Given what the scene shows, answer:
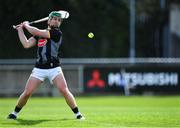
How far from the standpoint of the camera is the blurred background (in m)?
34.1

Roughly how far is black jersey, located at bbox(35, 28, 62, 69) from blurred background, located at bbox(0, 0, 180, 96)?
58.8 feet

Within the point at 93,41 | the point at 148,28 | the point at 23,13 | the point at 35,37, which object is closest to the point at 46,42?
the point at 35,37

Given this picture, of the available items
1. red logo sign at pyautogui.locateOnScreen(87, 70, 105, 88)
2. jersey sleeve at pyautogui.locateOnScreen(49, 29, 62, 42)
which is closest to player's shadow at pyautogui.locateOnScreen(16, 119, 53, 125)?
jersey sleeve at pyautogui.locateOnScreen(49, 29, 62, 42)

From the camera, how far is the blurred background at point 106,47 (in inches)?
1341

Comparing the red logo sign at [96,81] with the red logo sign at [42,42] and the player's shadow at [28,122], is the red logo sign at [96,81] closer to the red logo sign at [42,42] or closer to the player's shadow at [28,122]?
the player's shadow at [28,122]

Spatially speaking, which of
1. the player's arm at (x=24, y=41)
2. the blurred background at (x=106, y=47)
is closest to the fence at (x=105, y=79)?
the blurred background at (x=106, y=47)

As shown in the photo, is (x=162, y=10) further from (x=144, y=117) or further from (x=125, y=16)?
(x=144, y=117)

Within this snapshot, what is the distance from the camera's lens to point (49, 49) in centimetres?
1579

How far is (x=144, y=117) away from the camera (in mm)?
17109

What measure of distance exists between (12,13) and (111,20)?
9064mm

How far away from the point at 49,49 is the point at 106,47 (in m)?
34.7

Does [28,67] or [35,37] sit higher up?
[35,37]

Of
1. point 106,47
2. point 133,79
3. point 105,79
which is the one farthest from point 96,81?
point 106,47

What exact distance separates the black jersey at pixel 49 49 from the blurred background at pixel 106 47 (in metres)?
17.9
